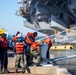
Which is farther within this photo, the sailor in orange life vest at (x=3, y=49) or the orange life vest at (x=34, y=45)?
the orange life vest at (x=34, y=45)

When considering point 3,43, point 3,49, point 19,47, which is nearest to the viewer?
point 19,47

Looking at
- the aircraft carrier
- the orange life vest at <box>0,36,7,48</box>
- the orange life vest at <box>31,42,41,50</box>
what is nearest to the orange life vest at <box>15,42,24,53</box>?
the orange life vest at <box>0,36,7,48</box>

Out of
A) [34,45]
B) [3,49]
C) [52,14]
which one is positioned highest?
[52,14]

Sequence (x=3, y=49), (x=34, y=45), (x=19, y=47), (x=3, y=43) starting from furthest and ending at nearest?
(x=34, y=45)
(x=3, y=49)
(x=3, y=43)
(x=19, y=47)

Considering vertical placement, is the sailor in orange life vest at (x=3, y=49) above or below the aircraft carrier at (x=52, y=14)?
below

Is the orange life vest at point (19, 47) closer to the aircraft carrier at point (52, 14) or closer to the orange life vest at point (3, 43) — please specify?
the orange life vest at point (3, 43)

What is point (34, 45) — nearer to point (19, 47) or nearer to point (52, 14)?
point (19, 47)

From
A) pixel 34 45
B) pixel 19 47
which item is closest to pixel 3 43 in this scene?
pixel 19 47

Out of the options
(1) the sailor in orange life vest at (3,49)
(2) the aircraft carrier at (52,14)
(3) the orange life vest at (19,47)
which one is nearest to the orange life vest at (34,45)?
(3) the orange life vest at (19,47)

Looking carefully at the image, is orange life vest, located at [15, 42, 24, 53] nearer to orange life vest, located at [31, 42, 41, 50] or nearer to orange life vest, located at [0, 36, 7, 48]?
orange life vest, located at [0, 36, 7, 48]

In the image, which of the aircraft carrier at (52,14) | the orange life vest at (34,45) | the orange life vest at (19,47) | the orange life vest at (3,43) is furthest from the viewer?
the aircraft carrier at (52,14)

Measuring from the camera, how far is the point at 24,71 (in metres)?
13.7

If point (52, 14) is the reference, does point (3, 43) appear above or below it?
below

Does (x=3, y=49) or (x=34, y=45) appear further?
(x=34, y=45)
